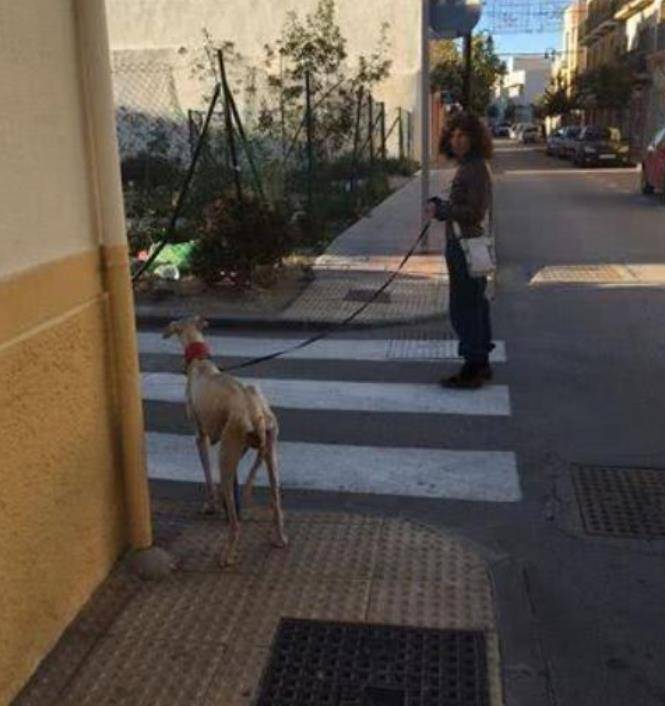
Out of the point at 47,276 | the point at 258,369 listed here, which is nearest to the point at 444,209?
the point at 258,369

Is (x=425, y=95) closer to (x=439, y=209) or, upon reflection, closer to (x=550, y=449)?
(x=439, y=209)

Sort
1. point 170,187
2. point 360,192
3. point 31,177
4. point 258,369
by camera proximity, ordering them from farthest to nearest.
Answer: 1. point 360,192
2. point 170,187
3. point 258,369
4. point 31,177

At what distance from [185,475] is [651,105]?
51.8 meters

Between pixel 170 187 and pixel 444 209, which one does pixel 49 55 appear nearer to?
pixel 444 209

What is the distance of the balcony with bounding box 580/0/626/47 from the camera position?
67.1 m

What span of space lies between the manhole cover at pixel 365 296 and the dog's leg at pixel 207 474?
17.3 feet

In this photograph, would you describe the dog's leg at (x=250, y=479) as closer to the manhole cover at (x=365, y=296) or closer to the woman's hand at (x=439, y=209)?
the woman's hand at (x=439, y=209)

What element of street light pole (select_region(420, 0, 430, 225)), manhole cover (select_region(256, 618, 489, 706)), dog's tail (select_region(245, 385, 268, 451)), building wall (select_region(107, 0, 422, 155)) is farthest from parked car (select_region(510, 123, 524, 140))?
manhole cover (select_region(256, 618, 489, 706))

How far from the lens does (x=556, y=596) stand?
396 centimetres

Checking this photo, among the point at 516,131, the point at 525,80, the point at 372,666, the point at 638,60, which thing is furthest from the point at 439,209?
the point at 525,80

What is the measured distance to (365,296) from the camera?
10055mm

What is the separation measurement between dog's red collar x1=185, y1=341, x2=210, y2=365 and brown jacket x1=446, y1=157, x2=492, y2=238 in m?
2.73

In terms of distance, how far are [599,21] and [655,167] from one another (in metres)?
56.6

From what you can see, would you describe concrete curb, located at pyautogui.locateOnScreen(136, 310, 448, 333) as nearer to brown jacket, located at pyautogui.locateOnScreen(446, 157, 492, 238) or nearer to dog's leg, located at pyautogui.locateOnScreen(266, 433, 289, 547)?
brown jacket, located at pyautogui.locateOnScreen(446, 157, 492, 238)
